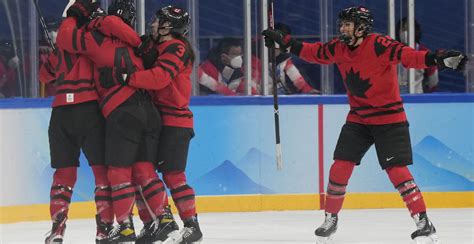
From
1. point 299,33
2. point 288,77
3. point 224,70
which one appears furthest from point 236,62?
point 299,33

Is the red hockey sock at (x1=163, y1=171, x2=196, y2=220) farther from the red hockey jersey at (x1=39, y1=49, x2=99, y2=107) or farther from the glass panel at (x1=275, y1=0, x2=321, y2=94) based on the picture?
the glass panel at (x1=275, y1=0, x2=321, y2=94)

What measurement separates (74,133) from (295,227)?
6.70ft

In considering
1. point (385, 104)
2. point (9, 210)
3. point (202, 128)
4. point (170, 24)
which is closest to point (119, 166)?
point (170, 24)

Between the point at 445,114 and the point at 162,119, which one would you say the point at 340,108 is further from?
the point at 162,119

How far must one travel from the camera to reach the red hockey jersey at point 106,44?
577cm

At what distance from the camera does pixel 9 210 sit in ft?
24.8

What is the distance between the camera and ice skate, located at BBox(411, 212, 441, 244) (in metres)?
6.13

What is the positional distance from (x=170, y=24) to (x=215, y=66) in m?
2.59

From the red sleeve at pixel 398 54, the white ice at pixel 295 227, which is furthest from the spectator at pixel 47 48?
the red sleeve at pixel 398 54

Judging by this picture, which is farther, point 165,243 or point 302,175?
point 302,175

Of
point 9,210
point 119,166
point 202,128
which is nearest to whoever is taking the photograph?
point 119,166

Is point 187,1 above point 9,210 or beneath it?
above

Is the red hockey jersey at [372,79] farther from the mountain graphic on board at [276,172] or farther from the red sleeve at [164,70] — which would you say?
the mountain graphic on board at [276,172]

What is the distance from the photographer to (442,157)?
8.55 meters
